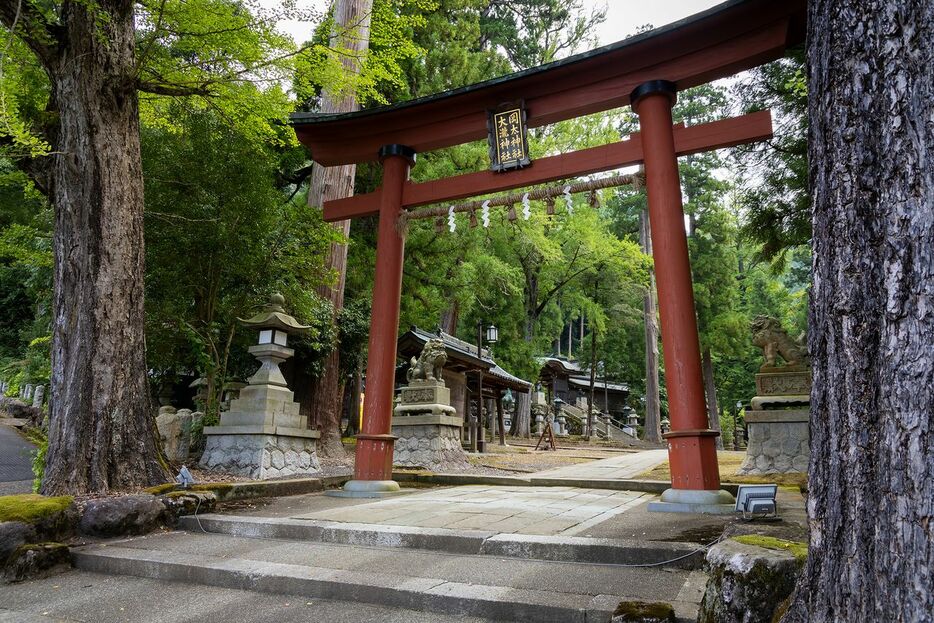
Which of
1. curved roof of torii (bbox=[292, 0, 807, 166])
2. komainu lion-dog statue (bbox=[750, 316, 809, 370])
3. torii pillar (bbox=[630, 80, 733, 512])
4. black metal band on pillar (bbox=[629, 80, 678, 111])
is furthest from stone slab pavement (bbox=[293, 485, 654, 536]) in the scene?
curved roof of torii (bbox=[292, 0, 807, 166])

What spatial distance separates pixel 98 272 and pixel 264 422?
10.4ft

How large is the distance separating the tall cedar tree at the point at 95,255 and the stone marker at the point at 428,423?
5081mm

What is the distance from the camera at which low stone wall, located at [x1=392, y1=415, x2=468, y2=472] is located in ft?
32.0

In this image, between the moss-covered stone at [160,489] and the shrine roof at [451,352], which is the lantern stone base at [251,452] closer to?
the moss-covered stone at [160,489]

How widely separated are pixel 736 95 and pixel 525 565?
252 inches

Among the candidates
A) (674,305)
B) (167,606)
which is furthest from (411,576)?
(674,305)

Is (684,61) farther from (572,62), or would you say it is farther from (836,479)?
(836,479)

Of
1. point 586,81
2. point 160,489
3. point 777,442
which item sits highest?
point 586,81

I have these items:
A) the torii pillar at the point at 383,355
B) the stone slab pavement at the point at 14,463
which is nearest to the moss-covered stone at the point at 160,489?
the torii pillar at the point at 383,355

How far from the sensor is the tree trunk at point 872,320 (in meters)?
1.40

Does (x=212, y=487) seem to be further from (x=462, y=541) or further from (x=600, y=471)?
(x=600, y=471)

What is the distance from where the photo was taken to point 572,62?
5.89 meters

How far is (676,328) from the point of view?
16.7ft

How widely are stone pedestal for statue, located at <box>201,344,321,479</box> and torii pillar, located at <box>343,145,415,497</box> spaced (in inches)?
65.3
